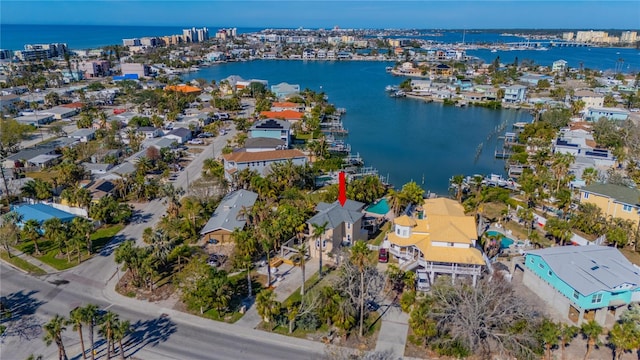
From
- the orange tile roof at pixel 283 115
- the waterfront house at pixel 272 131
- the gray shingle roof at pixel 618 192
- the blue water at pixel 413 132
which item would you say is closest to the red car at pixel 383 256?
the blue water at pixel 413 132

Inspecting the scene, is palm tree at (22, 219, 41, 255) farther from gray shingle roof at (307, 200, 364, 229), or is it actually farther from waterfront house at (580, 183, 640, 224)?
waterfront house at (580, 183, 640, 224)

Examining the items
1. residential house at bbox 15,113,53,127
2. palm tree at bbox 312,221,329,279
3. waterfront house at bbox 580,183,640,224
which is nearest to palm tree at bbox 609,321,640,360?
palm tree at bbox 312,221,329,279

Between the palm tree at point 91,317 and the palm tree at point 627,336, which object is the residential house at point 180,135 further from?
the palm tree at point 627,336

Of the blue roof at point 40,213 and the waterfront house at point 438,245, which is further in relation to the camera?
the blue roof at point 40,213

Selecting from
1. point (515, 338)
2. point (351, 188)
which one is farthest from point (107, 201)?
point (515, 338)

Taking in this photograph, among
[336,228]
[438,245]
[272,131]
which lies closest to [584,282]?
[438,245]

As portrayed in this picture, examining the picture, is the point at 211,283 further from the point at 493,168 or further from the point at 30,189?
the point at 493,168
